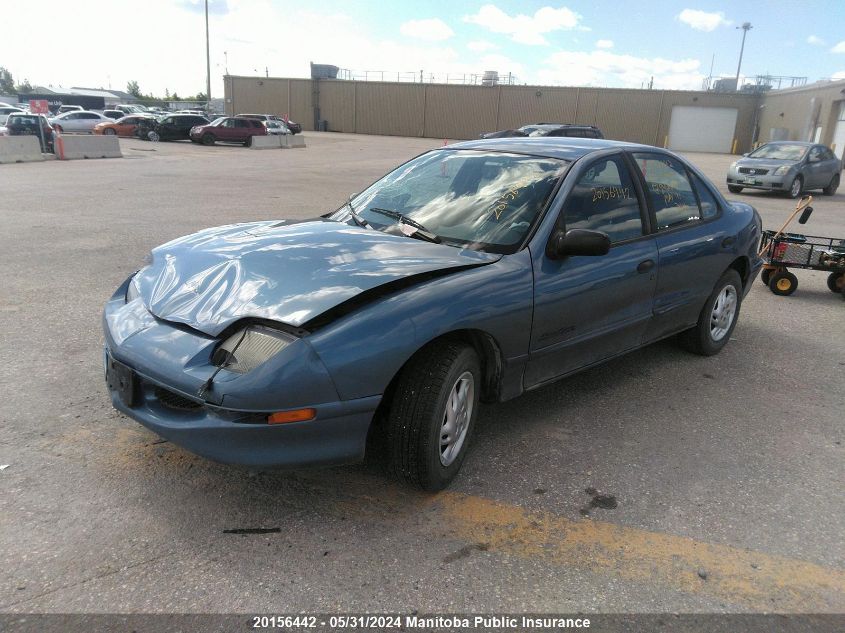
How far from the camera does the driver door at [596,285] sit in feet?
11.5

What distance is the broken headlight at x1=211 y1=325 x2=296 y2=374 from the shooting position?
2.64 meters

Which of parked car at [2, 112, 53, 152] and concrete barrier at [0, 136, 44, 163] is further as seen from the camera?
parked car at [2, 112, 53, 152]

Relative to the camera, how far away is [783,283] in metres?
7.32

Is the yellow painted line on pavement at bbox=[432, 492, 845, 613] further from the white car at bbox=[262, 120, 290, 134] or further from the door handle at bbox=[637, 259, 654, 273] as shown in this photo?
the white car at bbox=[262, 120, 290, 134]

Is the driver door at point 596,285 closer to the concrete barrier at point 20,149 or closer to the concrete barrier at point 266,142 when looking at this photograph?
the concrete barrier at point 20,149

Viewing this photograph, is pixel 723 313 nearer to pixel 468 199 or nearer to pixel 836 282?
pixel 468 199

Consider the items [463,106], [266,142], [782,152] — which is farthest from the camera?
[463,106]

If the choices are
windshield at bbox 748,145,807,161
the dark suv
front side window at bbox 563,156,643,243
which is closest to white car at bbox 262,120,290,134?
the dark suv

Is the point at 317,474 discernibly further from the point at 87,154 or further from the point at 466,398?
the point at 87,154

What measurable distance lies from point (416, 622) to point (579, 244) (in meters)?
1.99

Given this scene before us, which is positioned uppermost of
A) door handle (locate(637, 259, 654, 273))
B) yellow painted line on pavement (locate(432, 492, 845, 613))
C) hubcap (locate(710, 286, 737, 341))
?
door handle (locate(637, 259, 654, 273))

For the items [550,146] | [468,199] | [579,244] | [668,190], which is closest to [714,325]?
[668,190]

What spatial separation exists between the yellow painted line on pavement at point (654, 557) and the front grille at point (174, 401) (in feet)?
3.86

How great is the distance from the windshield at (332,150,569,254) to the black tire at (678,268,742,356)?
6.22 ft
